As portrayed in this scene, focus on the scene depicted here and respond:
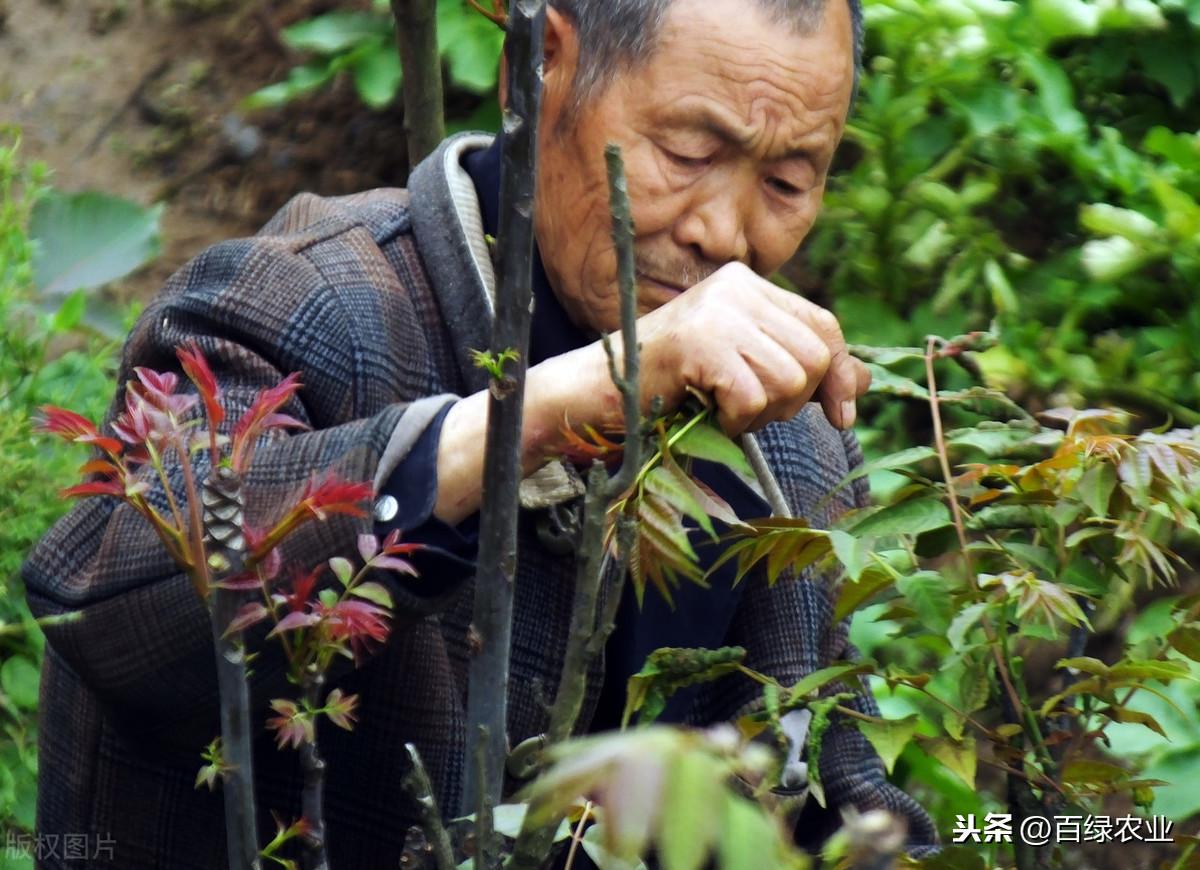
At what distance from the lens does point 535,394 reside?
1280mm

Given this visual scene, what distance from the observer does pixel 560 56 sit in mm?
1739

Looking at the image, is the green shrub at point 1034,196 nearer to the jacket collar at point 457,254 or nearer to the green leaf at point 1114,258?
the green leaf at point 1114,258

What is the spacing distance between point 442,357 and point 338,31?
1.77 meters

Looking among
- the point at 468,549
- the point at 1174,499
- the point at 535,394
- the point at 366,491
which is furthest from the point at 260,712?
the point at 1174,499

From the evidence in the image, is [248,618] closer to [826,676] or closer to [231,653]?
[231,653]

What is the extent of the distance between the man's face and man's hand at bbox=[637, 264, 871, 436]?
0.34m

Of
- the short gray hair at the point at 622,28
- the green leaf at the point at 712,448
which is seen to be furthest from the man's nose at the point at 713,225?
the green leaf at the point at 712,448

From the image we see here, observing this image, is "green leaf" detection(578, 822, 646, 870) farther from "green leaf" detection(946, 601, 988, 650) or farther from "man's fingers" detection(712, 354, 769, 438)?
"man's fingers" detection(712, 354, 769, 438)

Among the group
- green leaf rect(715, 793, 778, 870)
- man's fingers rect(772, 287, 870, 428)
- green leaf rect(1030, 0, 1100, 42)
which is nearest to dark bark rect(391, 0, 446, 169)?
man's fingers rect(772, 287, 870, 428)

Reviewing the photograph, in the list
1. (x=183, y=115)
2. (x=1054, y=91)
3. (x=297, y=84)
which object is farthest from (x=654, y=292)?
(x=183, y=115)

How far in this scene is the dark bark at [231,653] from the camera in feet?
3.20

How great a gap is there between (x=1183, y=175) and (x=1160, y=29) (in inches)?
14.0

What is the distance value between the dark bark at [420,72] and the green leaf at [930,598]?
1084 mm

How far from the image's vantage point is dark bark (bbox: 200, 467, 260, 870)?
38.4 inches
